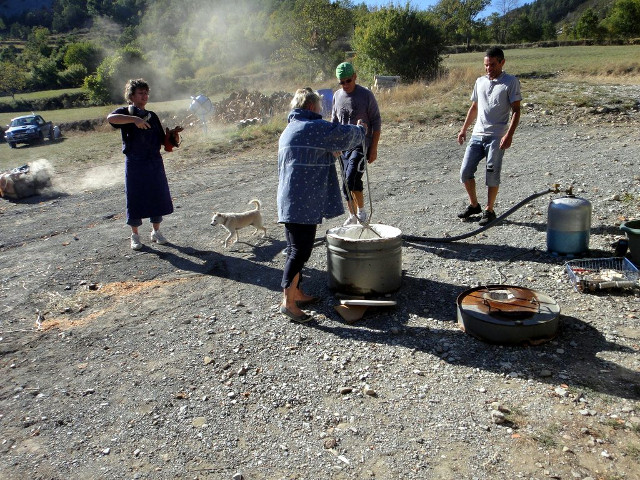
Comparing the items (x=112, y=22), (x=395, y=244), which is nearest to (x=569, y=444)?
(x=395, y=244)

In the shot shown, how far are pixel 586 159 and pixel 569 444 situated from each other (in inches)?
300

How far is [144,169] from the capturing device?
635 centimetres

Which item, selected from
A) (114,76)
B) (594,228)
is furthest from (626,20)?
(594,228)

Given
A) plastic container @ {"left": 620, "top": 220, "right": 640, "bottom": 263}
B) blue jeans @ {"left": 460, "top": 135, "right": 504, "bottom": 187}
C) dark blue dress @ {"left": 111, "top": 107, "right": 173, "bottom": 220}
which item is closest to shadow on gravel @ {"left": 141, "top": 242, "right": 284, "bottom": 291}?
dark blue dress @ {"left": 111, "top": 107, "right": 173, "bottom": 220}

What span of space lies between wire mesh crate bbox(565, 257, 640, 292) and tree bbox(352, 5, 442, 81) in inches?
814

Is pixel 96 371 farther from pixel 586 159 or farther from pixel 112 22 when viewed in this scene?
pixel 112 22

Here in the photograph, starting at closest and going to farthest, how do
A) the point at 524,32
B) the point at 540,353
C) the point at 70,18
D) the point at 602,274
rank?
the point at 540,353 → the point at 602,274 → the point at 524,32 → the point at 70,18

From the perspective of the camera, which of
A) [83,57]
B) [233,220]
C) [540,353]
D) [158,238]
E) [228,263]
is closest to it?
[540,353]

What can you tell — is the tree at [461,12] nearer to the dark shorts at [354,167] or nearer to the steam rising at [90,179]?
the steam rising at [90,179]

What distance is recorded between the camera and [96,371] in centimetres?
415

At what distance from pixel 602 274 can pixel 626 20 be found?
64293 millimetres

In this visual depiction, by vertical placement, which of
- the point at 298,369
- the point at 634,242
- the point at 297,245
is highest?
the point at 297,245

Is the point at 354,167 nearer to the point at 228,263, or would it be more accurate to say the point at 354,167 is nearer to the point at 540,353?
the point at 228,263

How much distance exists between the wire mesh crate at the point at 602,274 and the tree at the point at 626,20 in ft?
199
